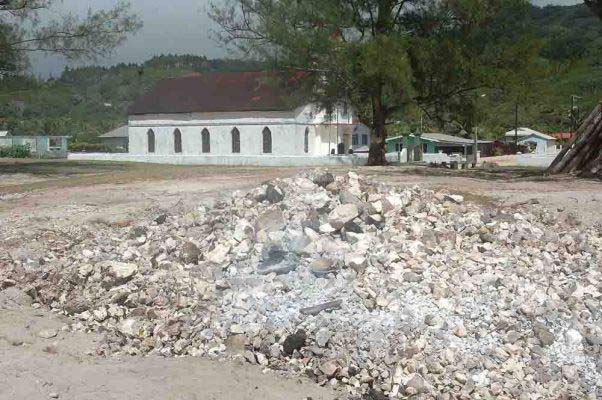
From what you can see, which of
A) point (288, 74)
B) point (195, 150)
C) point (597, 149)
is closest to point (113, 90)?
point (195, 150)

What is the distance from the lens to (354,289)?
9.15 metres

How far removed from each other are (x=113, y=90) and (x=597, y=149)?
163 meters

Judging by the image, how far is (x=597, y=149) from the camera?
64.7 feet

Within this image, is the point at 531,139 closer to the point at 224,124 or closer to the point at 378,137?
the point at 224,124

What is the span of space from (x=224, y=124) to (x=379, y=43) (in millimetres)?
33958

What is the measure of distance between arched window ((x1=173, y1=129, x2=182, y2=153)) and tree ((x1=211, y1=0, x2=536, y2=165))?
3201cm

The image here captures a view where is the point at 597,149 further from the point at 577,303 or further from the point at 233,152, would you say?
the point at 233,152

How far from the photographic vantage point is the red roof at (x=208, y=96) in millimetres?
58844

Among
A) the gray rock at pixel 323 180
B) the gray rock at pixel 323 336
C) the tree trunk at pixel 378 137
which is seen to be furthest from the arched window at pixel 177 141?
the gray rock at pixel 323 336

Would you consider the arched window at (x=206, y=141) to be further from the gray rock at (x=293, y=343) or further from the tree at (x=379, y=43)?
the gray rock at (x=293, y=343)

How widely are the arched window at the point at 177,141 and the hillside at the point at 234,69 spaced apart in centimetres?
900

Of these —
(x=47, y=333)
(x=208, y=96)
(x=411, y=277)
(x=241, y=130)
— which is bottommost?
(x=47, y=333)

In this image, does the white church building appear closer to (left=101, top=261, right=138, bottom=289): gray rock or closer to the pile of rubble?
the pile of rubble

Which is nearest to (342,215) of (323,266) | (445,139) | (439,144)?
(323,266)
